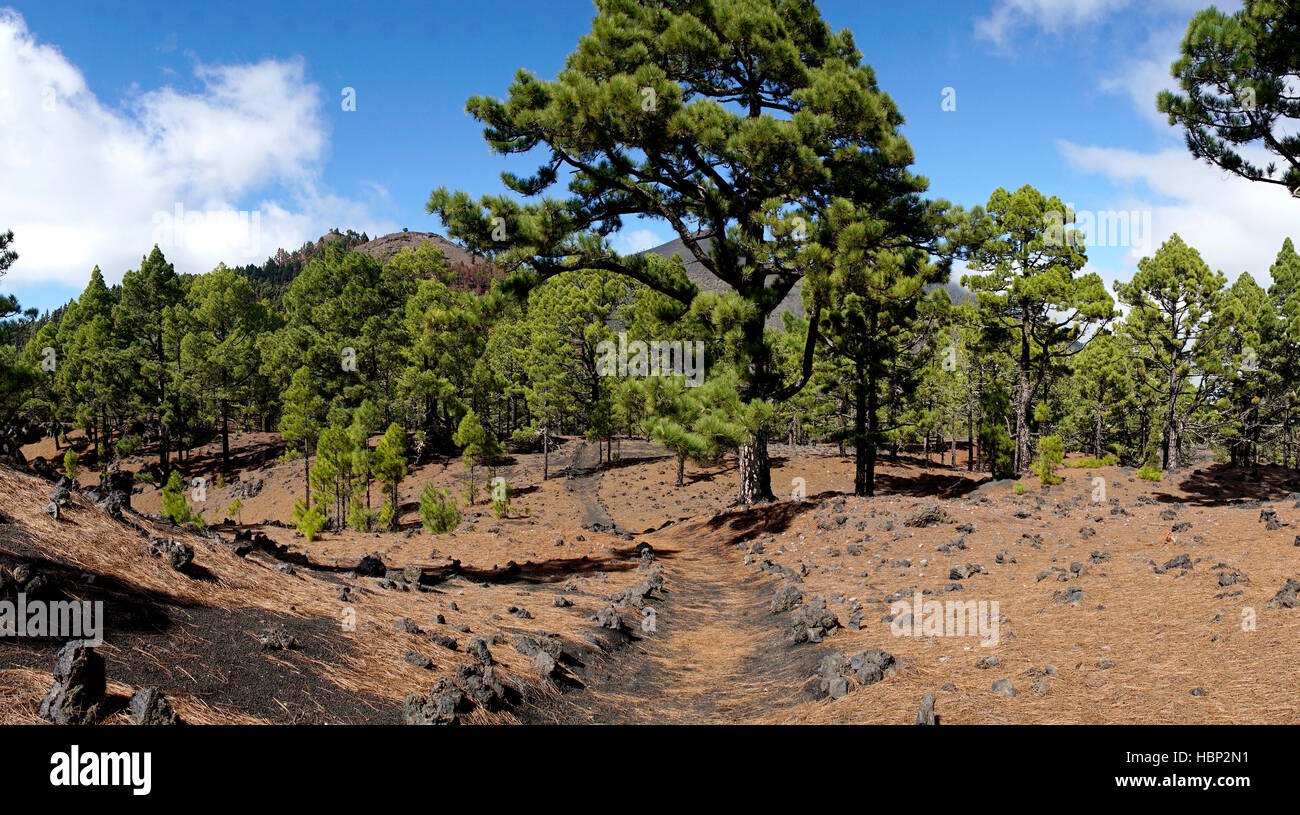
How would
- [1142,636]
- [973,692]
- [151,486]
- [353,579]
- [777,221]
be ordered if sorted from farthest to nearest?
[151,486]
[777,221]
[353,579]
[1142,636]
[973,692]

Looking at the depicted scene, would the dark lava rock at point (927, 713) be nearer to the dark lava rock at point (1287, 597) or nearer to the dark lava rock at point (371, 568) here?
the dark lava rock at point (1287, 597)

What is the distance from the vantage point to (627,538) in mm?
14891

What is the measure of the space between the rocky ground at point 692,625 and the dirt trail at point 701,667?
3 cm

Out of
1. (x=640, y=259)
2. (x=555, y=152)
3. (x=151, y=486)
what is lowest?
(x=151, y=486)

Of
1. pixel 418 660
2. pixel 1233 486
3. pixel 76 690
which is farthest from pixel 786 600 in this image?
pixel 1233 486

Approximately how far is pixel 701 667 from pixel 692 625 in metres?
1.55

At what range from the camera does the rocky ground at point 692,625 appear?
3840 mm

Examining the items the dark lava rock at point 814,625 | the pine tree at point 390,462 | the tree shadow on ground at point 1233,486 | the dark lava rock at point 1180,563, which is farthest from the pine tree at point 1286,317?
the pine tree at point 390,462

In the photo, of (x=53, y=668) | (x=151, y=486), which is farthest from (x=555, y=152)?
(x=151, y=486)

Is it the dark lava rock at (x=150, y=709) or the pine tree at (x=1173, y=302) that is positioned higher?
the pine tree at (x=1173, y=302)
